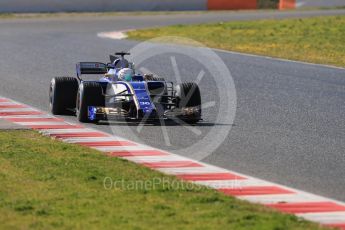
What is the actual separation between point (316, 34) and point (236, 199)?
2697 cm

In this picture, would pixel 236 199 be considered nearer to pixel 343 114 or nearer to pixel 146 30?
pixel 343 114

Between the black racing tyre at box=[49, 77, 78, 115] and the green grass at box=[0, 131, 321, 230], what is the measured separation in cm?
405

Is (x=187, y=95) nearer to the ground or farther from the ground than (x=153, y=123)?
farther from the ground

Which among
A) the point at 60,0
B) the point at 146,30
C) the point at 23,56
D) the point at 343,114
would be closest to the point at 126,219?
the point at 343,114

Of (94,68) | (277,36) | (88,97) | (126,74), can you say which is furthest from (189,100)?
(277,36)

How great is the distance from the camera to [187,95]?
14.7 m

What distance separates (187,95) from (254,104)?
2.87m

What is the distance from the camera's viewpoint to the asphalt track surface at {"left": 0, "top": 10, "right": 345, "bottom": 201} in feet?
36.7

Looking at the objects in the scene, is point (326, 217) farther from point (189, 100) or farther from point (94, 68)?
point (94, 68)

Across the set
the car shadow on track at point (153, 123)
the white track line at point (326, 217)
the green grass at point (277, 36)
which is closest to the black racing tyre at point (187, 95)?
the car shadow on track at point (153, 123)

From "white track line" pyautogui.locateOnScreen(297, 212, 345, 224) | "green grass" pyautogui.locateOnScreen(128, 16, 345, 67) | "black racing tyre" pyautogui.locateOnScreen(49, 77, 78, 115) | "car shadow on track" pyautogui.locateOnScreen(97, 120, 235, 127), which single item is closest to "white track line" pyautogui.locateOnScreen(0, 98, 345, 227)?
"white track line" pyautogui.locateOnScreen(297, 212, 345, 224)

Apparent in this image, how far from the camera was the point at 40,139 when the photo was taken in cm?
1297

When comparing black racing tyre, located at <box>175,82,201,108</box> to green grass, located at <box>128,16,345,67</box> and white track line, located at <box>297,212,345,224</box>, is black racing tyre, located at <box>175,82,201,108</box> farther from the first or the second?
green grass, located at <box>128,16,345,67</box>

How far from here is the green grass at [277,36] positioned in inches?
1168
